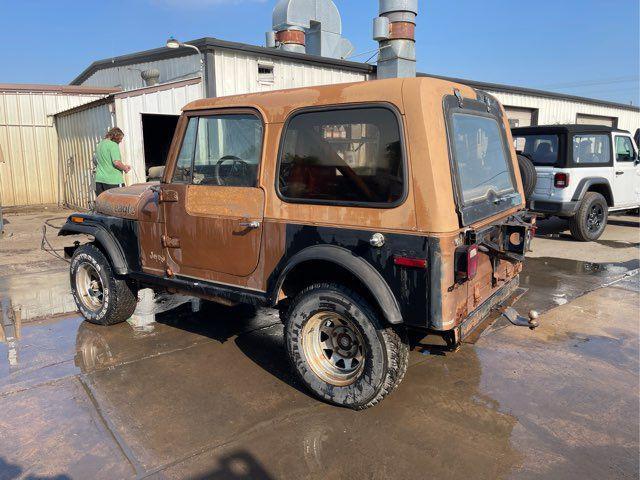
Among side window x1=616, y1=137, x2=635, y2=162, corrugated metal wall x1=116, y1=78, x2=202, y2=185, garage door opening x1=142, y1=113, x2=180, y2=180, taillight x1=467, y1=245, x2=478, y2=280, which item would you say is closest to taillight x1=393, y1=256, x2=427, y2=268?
taillight x1=467, y1=245, x2=478, y2=280

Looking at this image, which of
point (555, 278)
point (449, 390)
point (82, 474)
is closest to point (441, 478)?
point (449, 390)

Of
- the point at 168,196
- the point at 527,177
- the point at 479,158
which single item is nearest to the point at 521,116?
the point at 527,177

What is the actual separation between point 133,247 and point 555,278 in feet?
17.4

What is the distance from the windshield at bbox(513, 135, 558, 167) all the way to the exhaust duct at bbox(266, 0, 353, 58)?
850cm

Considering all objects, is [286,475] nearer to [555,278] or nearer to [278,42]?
[555,278]

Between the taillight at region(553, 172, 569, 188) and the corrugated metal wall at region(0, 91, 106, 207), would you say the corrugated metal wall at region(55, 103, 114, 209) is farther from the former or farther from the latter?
the taillight at region(553, 172, 569, 188)

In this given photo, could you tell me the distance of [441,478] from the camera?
2584mm

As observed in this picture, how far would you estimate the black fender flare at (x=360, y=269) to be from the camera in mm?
2869

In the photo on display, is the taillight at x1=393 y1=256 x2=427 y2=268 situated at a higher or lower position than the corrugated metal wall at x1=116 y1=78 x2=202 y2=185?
lower

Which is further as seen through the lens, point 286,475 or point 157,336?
point 157,336

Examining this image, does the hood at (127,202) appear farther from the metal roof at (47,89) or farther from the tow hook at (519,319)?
the metal roof at (47,89)

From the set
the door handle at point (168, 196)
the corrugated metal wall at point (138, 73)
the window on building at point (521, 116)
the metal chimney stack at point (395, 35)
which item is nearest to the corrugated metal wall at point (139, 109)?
the corrugated metal wall at point (138, 73)

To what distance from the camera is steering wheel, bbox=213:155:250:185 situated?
142 inches

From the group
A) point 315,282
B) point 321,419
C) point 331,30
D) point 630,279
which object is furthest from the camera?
point 331,30
